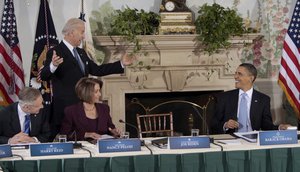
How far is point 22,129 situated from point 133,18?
199 cm

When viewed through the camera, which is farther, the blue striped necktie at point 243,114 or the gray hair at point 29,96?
the blue striped necktie at point 243,114

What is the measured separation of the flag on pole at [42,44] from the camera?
205 inches

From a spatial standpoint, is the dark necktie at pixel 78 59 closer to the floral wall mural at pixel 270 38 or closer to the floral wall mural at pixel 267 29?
the floral wall mural at pixel 267 29

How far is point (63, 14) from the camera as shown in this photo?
5598 millimetres

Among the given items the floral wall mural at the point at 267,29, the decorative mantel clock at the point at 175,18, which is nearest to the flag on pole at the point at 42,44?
the decorative mantel clock at the point at 175,18

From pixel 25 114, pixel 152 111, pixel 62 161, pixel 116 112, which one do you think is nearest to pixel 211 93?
pixel 152 111

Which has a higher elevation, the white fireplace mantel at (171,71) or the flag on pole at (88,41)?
the flag on pole at (88,41)

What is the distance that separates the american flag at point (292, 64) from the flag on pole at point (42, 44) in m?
2.16

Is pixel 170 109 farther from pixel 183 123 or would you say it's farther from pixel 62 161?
pixel 62 161

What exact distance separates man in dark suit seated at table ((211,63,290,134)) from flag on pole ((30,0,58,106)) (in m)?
1.64

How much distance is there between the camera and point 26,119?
12.3ft

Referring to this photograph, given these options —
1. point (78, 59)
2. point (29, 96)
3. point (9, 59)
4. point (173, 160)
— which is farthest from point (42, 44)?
point (173, 160)

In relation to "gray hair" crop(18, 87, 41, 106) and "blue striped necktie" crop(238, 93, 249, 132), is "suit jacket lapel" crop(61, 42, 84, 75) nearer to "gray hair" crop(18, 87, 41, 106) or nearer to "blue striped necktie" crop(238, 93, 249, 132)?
"gray hair" crop(18, 87, 41, 106)

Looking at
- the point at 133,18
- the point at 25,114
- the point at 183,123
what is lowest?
the point at 183,123
